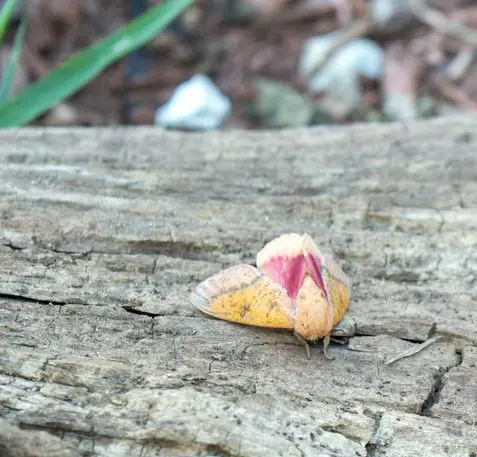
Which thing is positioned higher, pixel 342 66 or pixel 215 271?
pixel 342 66

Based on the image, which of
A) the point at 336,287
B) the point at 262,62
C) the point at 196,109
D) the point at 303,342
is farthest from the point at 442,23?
the point at 303,342

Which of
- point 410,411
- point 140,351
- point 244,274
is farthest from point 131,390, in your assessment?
point 410,411

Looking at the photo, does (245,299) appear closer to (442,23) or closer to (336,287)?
(336,287)

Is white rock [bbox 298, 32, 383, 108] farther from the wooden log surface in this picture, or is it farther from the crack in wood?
the crack in wood

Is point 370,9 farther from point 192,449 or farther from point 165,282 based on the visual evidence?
point 192,449

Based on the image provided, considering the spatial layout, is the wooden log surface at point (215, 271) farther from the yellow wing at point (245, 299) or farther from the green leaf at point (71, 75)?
the green leaf at point (71, 75)

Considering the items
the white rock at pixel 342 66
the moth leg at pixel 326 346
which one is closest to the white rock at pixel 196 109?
the white rock at pixel 342 66
